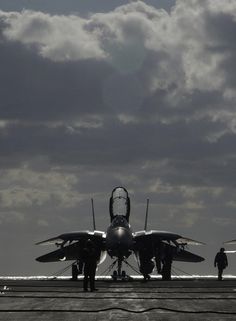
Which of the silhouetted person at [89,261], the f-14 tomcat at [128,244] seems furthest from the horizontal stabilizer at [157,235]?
the silhouetted person at [89,261]

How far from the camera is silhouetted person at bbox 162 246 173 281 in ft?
141

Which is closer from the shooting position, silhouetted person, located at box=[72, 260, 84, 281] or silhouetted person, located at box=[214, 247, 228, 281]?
silhouetted person, located at box=[214, 247, 228, 281]

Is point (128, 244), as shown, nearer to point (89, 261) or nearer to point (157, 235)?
point (157, 235)

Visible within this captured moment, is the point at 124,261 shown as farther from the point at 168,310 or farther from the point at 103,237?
the point at 168,310

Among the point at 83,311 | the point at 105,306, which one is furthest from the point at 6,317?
the point at 105,306

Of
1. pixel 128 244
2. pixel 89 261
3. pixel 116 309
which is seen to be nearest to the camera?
pixel 116 309

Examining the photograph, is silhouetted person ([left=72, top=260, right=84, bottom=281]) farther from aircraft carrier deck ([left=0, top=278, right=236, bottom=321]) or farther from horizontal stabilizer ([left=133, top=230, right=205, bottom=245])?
aircraft carrier deck ([left=0, top=278, right=236, bottom=321])

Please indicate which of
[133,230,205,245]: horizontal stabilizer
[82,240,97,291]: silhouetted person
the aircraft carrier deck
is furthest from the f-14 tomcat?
the aircraft carrier deck

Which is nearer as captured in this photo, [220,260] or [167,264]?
[220,260]

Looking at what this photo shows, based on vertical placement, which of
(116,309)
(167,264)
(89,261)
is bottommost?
(116,309)

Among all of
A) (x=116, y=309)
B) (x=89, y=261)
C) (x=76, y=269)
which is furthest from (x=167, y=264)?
(x=116, y=309)

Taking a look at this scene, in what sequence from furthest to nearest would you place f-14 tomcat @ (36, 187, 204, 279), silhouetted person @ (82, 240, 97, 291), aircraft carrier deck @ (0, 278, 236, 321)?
f-14 tomcat @ (36, 187, 204, 279), silhouetted person @ (82, 240, 97, 291), aircraft carrier deck @ (0, 278, 236, 321)

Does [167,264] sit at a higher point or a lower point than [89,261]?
higher

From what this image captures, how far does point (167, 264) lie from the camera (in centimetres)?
4331
